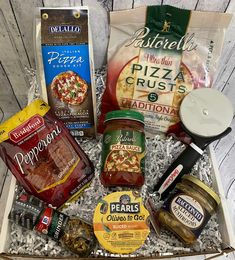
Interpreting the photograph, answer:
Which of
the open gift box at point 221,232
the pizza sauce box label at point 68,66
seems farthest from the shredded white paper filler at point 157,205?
the pizza sauce box label at point 68,66

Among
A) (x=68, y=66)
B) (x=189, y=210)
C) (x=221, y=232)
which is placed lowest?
(x=221, y=232)

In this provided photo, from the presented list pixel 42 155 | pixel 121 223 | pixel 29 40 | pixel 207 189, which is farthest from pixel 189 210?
pixel 29 40

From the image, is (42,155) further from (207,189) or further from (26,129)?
(207,189)

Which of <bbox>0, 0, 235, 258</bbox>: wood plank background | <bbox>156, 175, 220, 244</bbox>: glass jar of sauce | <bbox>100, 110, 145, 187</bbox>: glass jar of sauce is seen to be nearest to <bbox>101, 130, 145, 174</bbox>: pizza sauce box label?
<bbox>100, 110, 145, 187</bbox>: glass jar of sauce

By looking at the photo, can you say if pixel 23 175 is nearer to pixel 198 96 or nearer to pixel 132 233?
pixel 132 233

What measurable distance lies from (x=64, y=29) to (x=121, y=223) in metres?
0.56

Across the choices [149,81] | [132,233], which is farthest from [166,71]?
[132,233]

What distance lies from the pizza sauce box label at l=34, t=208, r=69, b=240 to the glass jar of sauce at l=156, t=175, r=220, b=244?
0.27 meters

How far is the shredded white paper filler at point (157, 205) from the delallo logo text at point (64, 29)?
1.22 ft

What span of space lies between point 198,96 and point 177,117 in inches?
4.1

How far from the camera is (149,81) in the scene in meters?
1.11

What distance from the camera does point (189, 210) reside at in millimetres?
937

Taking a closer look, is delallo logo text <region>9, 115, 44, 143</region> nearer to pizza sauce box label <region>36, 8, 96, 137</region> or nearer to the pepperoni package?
the pepperoni package

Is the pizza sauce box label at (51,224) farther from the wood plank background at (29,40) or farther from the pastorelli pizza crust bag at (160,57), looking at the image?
the wood plank background at (29,40)
